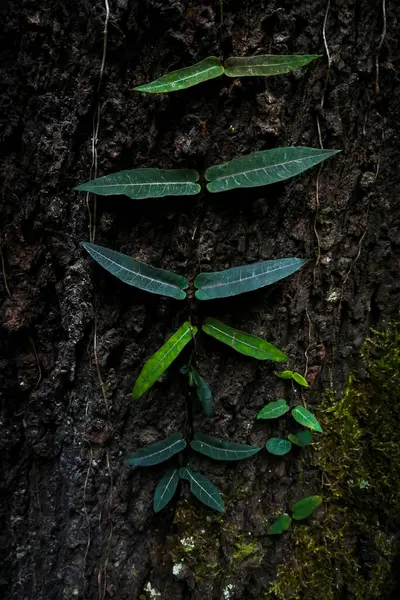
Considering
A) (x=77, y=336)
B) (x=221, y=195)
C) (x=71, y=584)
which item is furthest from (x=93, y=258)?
(x=71, y=584)

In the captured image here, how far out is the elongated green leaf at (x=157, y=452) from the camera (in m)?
1.22

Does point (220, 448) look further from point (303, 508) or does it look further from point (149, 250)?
point (149, 250)

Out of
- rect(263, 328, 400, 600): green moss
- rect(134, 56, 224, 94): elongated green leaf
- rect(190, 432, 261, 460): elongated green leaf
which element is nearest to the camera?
rect(134, 56, 224, 94): elongated green leaf

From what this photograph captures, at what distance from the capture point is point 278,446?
1.26 meters

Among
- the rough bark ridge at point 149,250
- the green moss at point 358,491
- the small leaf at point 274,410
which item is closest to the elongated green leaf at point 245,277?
the rough bark ridge at point 149,250

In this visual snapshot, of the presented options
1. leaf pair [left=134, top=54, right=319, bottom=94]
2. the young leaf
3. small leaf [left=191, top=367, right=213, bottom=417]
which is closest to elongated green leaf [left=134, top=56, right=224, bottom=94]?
leaf pair [left=134, top=54, right=319, bottom=94]

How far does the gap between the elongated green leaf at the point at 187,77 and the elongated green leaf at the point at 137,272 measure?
1.43 feet

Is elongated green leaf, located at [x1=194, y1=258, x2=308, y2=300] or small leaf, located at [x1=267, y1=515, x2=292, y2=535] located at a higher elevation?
elongated green leaf, located at [x1=194, y1=258, x2=308, y2=300]

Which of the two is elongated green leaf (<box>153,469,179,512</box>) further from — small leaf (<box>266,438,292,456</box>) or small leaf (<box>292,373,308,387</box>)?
small leaf (<box>292,373,308,387</box>)

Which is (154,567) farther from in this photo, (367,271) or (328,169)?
(328,169)

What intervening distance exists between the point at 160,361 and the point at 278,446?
445 mm

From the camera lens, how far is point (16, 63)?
125 cm

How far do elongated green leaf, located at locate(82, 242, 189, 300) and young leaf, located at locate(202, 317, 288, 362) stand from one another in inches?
5.0

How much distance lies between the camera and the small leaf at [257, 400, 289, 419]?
4.06 ft
